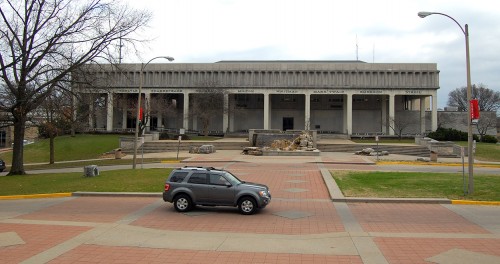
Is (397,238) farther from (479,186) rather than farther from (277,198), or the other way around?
(479,186)

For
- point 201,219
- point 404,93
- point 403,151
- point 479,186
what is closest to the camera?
point 201,219

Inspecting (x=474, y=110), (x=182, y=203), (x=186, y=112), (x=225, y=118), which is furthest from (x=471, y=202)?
(x=225, y=118)

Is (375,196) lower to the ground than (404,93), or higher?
lower

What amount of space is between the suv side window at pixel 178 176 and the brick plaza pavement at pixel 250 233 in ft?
3.48

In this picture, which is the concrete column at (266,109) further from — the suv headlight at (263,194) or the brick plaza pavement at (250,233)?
the suv headlight at (263,194)

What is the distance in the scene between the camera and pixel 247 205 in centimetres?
1291

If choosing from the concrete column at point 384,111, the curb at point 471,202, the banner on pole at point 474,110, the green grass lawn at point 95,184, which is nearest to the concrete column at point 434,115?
the concrete column at point 384,111

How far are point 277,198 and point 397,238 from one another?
6607mm

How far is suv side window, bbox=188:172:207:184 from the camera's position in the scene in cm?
1343

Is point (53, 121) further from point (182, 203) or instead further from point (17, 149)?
point (182, 203)

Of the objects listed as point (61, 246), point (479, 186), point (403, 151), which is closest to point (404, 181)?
point (479, 186)

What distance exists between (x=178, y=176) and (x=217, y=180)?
133 centimetres

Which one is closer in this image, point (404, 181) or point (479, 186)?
point (479, 186)

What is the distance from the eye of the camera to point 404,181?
19.7 metres
